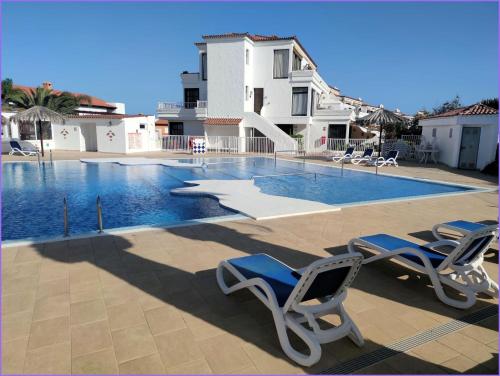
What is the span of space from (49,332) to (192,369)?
58.2 inches

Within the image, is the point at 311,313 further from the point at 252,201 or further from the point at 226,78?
the point at 226,78

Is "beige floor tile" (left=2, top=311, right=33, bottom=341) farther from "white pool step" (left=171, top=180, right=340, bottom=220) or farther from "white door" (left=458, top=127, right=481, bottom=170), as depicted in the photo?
"white door" (left=458, top=127, right=481, bottom=170)

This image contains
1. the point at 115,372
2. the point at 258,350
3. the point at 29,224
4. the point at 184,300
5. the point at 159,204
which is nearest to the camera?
the point at 115,372

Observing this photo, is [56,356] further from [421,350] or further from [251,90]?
[251,90]

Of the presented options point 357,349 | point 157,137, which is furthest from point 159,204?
point 157,137

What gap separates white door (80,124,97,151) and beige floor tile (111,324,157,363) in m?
26.5

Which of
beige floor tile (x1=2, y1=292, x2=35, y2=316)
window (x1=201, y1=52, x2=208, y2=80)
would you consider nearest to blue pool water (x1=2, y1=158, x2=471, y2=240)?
beige floor tile (x1=2, y1=292, x2=35, y2=316)

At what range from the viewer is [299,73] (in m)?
28.7

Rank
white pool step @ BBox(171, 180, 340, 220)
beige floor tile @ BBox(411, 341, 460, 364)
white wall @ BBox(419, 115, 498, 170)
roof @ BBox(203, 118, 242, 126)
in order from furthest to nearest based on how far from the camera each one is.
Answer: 1. roof @ BBox(203, 118, 242, 126)
2. white wall @ BBox(419, 115, 498, 170)
3. white pool step @ BBox(171, 180, 340, 220)
4. beige floor tile @ BBox(411, 341, 460, 364)

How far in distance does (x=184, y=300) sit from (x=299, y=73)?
27.6 metres

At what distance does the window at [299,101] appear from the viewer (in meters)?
29.2

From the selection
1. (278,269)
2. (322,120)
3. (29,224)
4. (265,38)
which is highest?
(265,38)

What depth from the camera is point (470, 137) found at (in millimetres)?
17953

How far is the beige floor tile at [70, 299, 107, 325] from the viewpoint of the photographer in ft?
11.1
